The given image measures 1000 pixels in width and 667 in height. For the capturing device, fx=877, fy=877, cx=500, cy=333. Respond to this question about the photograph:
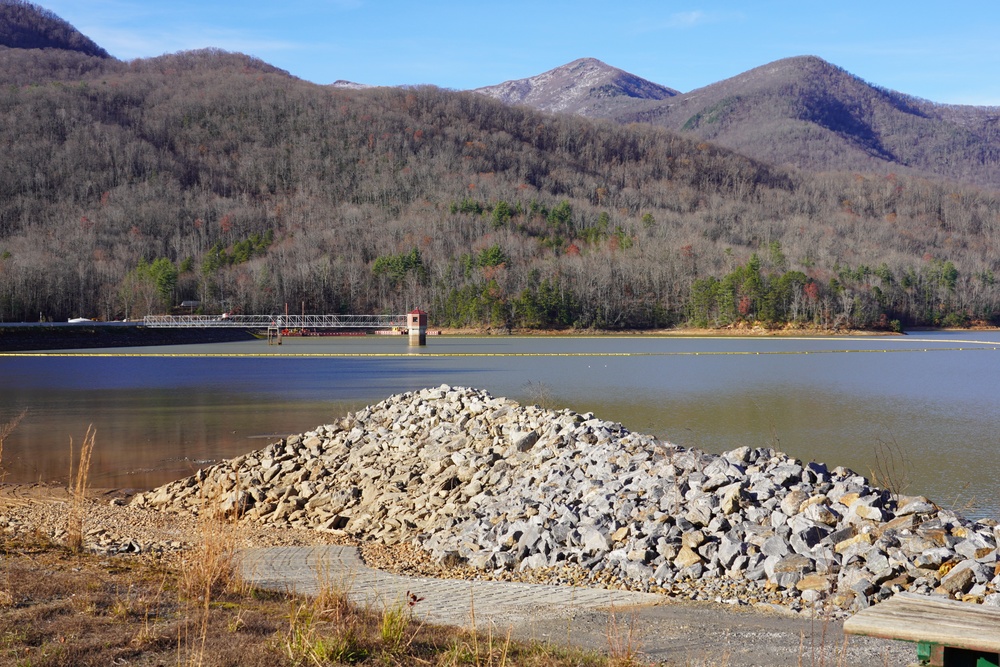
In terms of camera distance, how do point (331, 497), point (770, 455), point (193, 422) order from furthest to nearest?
point (193, 422)
point (331, 497)
point (770, 455)

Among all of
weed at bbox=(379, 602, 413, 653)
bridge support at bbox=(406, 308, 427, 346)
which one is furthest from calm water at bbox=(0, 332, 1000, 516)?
bridge support at bbox=(406, 308, 427, 346)

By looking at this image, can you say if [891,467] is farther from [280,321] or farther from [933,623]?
[280,321]

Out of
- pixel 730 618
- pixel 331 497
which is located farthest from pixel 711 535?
pixel 331 497

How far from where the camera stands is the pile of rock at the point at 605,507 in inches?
311

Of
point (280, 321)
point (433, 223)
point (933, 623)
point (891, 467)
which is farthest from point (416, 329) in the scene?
point (933, 623)

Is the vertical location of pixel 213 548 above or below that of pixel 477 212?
below

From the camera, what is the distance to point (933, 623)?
12.0 ft

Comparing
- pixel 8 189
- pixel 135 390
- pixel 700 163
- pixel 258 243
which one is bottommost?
pixel 135 390

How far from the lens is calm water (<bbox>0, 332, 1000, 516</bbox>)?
17.2m

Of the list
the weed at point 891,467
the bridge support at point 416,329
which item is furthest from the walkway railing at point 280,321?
the weed at point 891,467

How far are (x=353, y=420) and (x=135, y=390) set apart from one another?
21060 millimetres

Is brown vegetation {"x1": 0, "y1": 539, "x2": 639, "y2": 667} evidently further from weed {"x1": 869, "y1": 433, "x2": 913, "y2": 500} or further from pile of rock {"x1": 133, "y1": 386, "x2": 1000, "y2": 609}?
weed {"x1": 869, "y1": 433, "x2": 913, "y2": 500}

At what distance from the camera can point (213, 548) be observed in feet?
20.7

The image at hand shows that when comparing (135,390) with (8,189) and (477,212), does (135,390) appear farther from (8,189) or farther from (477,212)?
(8,189)
